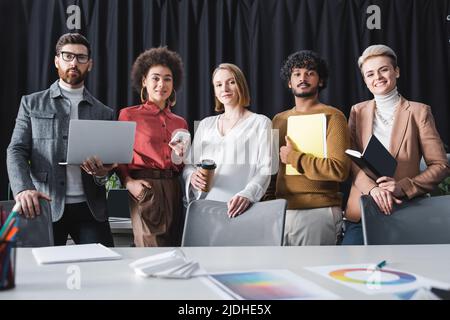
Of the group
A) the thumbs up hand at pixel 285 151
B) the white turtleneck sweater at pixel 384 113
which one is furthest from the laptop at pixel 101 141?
the white turtleneck sweater at pixel 384 113

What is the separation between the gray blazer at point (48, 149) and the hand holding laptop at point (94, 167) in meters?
0.10

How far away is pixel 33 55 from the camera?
11.8 ft

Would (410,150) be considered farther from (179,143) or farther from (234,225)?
(179,143)

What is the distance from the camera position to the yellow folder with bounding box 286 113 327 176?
2029 millimetres

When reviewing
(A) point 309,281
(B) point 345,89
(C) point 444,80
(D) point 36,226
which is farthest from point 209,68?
(A) point 309,281

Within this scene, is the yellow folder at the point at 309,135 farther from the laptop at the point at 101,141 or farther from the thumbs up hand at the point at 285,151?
the laptop at the point at 101,141

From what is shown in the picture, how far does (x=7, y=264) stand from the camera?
93 centimetres

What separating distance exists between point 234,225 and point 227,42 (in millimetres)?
2329

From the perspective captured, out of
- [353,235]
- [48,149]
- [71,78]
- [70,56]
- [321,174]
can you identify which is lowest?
[353,235]

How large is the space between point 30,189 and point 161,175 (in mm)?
553

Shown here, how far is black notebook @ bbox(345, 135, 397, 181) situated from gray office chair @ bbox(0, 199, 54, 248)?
1137 mm

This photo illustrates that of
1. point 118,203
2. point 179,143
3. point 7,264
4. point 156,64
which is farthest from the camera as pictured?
point 118,203

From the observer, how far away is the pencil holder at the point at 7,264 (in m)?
0.92

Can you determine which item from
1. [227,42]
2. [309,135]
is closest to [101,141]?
[309,135]
